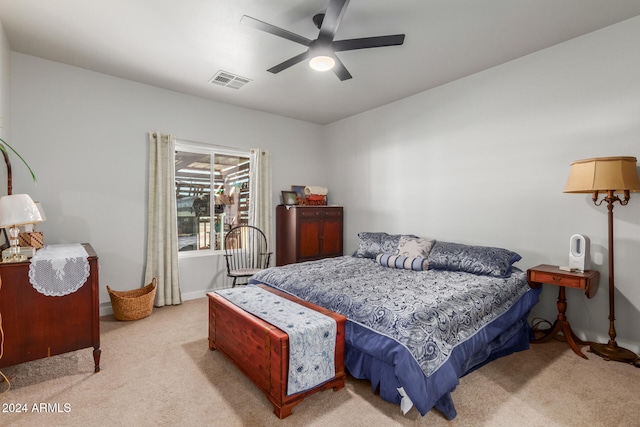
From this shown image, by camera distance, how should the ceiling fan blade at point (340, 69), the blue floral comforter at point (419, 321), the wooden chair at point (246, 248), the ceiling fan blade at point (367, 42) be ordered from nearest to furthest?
the blue floral comforter at point (419, 321), the ceiling fan blade at point (367, 42), the ceiling fan blade at point (340, 69), the wooden chair at point (246, 248)

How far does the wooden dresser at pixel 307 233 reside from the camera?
4.62 meters

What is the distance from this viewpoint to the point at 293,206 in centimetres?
468

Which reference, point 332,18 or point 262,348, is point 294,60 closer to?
point 332,18

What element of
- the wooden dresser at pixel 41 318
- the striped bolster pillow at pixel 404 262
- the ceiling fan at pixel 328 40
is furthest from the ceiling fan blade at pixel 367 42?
the wooden dresser at pixel 41 318

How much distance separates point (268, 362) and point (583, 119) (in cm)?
338

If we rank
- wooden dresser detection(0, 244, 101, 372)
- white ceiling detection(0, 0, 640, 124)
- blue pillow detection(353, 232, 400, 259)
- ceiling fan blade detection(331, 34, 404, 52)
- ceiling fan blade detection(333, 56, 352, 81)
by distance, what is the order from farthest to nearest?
blue pillow detection(353, 232, 400, 259)
ceiling fan blade detection(333, 56, 352, 81)
white ceiling detection(0, 0, 640, 124)
ceiling fan blade detection(331, 34, 404, 52)
wooden dresser detection(0, 244, 101, 372)

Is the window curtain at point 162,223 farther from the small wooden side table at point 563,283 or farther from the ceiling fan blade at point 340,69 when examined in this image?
the small wooden side table at point 563,283

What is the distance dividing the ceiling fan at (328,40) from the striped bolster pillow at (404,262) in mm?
2012

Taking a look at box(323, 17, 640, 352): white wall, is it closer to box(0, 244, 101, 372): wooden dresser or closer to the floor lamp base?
the floor lamp base

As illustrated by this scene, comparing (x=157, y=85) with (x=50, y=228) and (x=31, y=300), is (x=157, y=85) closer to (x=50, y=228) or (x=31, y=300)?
(x=50, y=228)

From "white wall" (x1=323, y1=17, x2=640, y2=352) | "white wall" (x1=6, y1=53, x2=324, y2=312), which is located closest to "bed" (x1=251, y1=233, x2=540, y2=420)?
"white wall" (x1=323, y1=17, x2=640, y2=352)

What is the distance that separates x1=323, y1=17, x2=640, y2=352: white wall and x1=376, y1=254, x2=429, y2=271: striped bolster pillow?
0.77 m

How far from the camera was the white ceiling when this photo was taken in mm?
2396

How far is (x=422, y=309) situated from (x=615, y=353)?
189 centimetres
